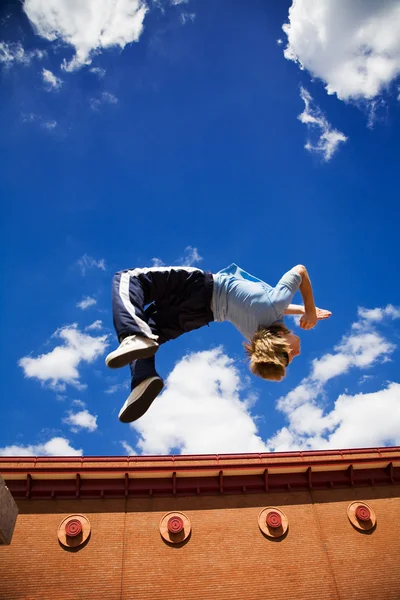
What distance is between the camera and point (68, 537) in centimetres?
1136

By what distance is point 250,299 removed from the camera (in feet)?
10.9

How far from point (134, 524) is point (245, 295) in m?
11.0

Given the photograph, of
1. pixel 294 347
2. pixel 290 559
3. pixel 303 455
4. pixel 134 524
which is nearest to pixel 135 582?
pixel 134 524

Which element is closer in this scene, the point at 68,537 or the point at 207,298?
the point at 207,298

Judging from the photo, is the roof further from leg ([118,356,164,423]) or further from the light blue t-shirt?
the light blue t-shirt

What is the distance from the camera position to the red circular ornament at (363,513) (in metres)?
12.9

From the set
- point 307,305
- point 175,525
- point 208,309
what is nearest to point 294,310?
point 307,305

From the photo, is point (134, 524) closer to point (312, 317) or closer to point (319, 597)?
point (319, 597)

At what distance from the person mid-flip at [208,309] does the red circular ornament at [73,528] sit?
10156 millimetres

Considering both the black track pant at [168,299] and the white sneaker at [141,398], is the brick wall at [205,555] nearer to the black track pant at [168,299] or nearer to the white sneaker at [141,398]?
the white sneaker at [141,398]

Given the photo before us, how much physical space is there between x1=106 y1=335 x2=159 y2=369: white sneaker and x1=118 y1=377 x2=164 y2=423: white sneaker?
444mm

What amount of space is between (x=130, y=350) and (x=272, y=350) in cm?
114

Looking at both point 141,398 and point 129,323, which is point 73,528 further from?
point 129,323

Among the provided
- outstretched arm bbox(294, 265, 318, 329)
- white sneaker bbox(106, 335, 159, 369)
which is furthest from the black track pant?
outstretched arm bbox(294, 265, 318, 329)
